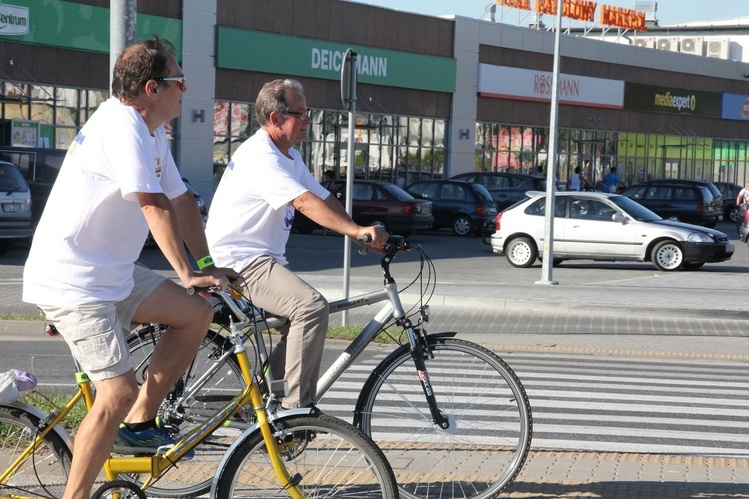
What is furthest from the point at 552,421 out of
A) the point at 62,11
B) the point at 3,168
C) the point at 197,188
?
the point at 197,188

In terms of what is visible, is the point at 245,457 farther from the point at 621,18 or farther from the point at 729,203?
the point at 621,18

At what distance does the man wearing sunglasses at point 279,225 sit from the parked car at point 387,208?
81.0 ft

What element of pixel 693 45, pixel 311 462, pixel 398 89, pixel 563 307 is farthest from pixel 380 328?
pixel 693 45

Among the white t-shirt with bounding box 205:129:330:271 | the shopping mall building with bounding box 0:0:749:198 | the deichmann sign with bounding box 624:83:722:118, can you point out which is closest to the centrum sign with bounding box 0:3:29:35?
the shopping mall building with bounding box 0:0:749:198

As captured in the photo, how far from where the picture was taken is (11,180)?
867 inches

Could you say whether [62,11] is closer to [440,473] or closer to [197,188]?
[197,188]

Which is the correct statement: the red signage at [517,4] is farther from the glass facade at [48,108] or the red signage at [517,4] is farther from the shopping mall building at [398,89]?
the glass facade at [48,108]

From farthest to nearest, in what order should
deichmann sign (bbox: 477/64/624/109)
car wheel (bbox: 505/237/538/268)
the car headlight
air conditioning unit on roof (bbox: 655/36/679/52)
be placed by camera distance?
air conditioning unit on roof (bbox: 655/36/679/52) → deichmann sign (bbox: 477/64/624/109) → car wheel (bbox: 505/237/538/268) → the car headlight

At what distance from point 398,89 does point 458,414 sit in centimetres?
3883

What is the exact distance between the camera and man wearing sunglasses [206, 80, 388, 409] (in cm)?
524

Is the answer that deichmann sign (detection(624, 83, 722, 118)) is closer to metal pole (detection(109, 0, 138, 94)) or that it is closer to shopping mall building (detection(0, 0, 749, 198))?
shopping mall building (detection(0, 0, 749, 198))

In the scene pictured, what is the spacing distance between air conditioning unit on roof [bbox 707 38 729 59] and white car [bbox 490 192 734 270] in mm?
57868

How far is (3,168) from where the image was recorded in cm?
2202

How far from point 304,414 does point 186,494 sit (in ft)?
4.10
